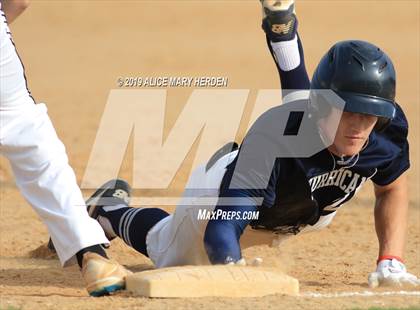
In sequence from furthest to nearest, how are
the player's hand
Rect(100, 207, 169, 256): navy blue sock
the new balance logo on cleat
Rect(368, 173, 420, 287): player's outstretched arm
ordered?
1. Rect(100, 207, 169, 256): navy blue sock
2. the new balance logo on cleat
3. Rect(368, 173, 420, 287): player's outstretched arm
4. the player's hand

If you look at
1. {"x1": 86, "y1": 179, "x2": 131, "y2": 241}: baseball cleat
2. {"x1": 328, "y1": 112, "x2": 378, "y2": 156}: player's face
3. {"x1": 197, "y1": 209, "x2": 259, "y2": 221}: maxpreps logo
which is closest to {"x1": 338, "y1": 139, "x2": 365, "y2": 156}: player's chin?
{"x1": 328, "y1": 112, "x2": 378, "y2": 156}: player's face

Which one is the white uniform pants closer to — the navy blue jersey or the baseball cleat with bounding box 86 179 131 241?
the navy blue jersey

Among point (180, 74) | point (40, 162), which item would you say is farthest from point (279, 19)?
point (180, 74)

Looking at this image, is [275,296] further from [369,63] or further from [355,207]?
[355,207]

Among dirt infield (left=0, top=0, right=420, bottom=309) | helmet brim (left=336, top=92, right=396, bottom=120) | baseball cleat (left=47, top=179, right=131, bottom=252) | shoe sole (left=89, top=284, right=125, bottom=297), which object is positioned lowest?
dirt infield (left=0, top=0, right=420, bottom=309)

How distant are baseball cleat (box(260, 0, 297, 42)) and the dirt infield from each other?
5.21 ft

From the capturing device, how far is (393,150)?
6.15 meters

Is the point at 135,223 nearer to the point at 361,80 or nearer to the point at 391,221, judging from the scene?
the point at 391,221

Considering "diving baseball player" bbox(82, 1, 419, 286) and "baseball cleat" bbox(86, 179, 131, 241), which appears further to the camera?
"baseball cleat" bbox(86, 179, 131, 241)

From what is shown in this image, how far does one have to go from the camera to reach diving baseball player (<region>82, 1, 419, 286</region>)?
18.4 feet

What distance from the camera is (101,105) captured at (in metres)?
15.3

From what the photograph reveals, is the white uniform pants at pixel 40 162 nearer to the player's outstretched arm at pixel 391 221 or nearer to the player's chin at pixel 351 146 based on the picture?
the player's chin at pixel 351 146

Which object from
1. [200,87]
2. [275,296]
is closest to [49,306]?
[275,296]

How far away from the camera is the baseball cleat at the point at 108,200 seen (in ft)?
23.9
